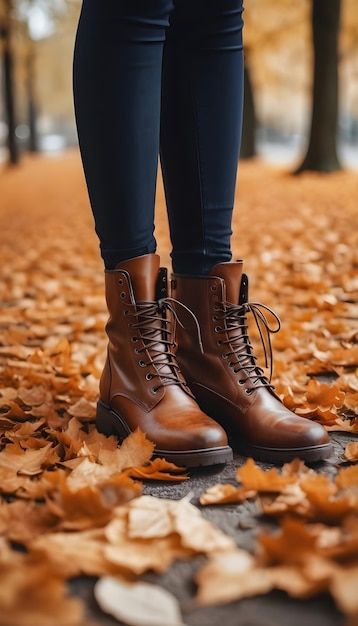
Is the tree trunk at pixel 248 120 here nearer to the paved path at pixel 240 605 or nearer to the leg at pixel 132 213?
the leg at pixel 132 213

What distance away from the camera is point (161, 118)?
1608 mm

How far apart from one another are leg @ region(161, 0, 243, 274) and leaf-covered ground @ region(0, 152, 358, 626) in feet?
1.56

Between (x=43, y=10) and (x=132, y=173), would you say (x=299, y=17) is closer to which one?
(x=43, y=10)

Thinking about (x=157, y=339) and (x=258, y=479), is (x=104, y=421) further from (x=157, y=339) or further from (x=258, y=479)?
(x=258, y=479)

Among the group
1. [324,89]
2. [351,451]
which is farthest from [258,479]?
[324,89]

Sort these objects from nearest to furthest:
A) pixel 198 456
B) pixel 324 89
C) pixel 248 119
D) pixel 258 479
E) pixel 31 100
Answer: pixel 258 479 → pixel 198 456 → pixel 324 89 → pixel 248 119 → pixel 31 100

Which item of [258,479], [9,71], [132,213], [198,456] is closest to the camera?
[258,479]

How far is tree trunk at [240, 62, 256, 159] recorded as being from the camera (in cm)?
1427

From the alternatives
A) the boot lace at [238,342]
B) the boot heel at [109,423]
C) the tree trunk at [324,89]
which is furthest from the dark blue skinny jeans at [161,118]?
the tree trunk at [324,89]

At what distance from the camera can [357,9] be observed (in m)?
12.9

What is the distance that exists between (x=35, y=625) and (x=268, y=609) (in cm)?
30

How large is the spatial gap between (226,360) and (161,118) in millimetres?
571

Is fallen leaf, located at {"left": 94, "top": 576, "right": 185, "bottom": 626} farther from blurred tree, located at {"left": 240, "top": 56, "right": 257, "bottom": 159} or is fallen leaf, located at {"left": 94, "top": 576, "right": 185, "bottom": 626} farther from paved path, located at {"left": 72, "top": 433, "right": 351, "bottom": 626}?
blurred tree, located at {"left": 240, "top": 56, "right": 257, "bottom": 159}

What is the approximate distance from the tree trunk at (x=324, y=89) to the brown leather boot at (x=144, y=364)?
9264 millimetres
